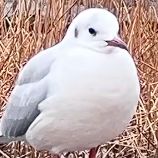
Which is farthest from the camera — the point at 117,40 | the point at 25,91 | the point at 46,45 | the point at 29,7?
the point at 29,7

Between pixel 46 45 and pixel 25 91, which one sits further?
pixel 46 45

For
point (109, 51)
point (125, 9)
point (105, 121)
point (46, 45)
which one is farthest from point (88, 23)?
Answer: point (125, 9)

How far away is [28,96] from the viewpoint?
3.95 ft

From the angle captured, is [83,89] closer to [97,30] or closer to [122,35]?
[97,30]

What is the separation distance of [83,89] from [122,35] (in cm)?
111

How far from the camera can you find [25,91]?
1.22m

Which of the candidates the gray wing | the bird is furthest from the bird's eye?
the gray wing

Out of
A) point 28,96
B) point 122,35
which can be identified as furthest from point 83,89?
point 122,35

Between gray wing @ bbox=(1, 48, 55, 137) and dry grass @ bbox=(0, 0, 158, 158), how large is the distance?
26.1 inches

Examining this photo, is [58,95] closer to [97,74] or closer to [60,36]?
[97,74]

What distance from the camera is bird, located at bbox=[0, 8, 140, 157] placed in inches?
42.6

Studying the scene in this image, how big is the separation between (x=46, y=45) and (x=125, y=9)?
0.34 m

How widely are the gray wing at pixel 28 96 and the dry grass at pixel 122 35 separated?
664mm

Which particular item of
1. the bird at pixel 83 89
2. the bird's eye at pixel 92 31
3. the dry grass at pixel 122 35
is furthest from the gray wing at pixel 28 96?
the dry grass at pixel 122 35
